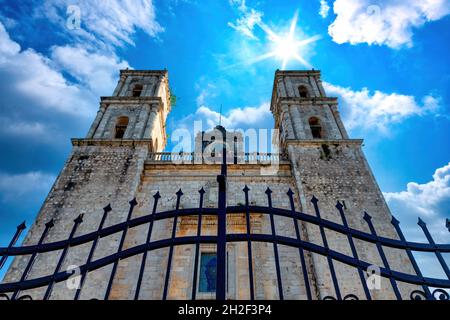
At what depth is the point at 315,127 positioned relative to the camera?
576 inches

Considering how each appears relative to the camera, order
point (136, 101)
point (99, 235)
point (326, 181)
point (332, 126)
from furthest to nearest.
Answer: point (136, 101), point (332, 126), point (326, 181), point (99, 235)

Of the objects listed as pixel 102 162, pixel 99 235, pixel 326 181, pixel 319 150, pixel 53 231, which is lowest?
pixel 99 235

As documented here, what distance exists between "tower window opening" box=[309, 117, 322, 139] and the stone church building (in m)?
0.06

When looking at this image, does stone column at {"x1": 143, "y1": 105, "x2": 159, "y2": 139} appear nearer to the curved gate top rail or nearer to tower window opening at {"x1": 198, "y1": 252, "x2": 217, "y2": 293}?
tower window opening at {"x1": 198, "y1": 252, "x2": 217, "y2": 293}

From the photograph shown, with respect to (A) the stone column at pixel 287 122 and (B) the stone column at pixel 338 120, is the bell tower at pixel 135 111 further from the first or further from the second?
(B) the stone column at pixel 338 120

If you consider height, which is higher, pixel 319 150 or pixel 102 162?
pixel 319 150

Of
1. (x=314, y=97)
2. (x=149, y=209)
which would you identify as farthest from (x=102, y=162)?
(x=314, y=97)

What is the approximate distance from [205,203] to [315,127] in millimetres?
8027

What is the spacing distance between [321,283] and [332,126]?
8.55 meters

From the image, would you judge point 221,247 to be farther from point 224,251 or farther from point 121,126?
point 121,126

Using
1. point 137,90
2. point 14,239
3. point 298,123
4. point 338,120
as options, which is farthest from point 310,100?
point 14,239

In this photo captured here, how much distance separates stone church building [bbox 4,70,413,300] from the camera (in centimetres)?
784

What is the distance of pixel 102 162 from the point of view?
37.1 ft
